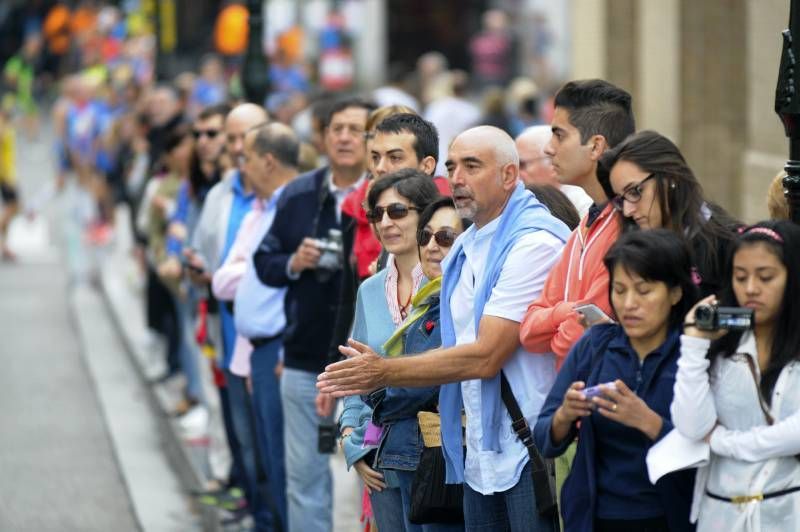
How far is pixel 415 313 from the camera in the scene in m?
6.28

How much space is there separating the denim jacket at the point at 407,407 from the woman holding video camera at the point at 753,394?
1.60 m

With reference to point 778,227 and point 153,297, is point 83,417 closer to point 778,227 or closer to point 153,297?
point 153,297

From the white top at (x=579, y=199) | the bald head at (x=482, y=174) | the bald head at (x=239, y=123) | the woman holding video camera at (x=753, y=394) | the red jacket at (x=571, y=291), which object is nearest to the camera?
the woman holding video camera at (x=753, y=394)

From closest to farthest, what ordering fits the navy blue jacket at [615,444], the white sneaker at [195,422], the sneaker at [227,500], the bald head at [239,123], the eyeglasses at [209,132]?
the navy blue jacket at [615,444], the bald head at [239,123], the sneaker at [227,500], the eyeglasses at [209,132], the white sneaker at [195,422]

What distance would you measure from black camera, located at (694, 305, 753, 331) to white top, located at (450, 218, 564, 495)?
1231mm

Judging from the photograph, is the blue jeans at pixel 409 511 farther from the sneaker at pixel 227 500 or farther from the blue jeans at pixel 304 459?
the sneaker at pixel 227 500

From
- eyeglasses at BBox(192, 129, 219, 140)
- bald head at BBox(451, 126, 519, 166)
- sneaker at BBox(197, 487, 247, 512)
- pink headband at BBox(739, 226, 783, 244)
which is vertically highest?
bald head at BBox(451, 126, 519, 166)

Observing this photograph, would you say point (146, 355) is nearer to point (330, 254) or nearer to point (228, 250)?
point (228, 250)

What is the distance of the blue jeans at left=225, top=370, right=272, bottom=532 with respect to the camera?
9.30m

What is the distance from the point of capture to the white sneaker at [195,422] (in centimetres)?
1239

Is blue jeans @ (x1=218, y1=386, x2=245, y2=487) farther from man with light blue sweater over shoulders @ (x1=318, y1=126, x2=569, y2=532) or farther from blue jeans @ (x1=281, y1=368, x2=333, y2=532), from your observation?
man with light blue sweater over shoulders @ (x1=318, y1=126, x2=569, y2=532)

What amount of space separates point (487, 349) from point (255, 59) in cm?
732

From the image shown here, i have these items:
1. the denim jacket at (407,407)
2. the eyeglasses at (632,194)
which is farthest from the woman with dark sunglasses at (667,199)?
the denim jacket at (407,407)

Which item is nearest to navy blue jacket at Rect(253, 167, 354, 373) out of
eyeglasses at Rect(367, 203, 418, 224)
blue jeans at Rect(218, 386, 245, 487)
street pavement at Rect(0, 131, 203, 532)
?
eyeglasses at Rect(367, 203, 418, 224)
